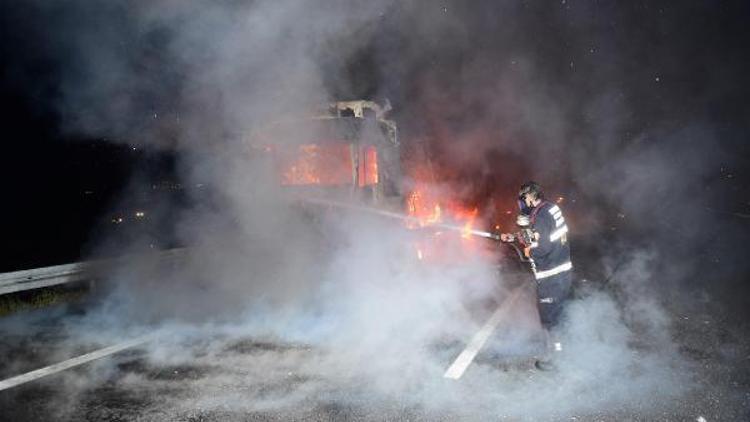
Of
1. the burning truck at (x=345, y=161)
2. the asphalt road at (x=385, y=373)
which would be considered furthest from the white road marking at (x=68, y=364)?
the burning truck at (x=345, y=161)

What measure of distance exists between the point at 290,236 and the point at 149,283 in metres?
2.42

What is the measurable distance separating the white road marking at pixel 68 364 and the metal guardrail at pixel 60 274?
8.61 ft

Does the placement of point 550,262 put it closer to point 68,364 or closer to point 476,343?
point 476,343

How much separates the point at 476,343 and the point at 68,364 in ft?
12.6

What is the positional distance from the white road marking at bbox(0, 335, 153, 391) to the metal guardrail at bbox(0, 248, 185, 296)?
2.62 m

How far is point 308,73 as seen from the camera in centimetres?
820

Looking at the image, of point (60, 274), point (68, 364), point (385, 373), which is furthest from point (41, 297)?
point (385, 373)

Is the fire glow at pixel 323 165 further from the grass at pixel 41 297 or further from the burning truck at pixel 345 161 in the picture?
the grass at pixel 41 297

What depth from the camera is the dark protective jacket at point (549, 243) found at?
14.2 feet

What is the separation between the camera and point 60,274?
7074 mm

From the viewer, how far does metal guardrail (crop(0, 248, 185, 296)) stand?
20.9 ft

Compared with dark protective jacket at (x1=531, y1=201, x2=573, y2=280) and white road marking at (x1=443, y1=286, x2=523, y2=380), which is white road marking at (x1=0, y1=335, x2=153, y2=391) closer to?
white road marking at (x1=443, y1=286, x2=523, y2=380)

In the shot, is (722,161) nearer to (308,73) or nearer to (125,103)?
(308,73)

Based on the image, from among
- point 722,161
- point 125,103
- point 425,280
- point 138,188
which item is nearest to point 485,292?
point 425,280
